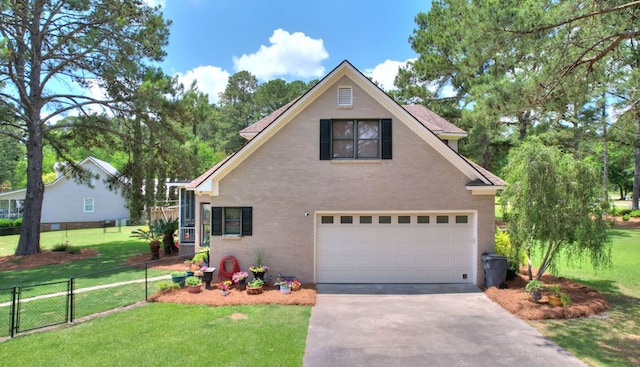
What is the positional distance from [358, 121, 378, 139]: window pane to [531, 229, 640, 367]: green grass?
6768 mm

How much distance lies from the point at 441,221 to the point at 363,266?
2919 mm

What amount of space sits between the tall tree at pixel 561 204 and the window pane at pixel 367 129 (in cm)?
437

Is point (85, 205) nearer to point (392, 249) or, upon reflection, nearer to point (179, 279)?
point (179, 279)

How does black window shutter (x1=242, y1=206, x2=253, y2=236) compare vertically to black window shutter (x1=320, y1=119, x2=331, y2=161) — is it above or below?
below

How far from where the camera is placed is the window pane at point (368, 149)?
480 inches

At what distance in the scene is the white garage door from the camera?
12.2m

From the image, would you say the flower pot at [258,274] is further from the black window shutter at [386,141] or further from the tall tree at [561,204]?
the tall tree at [561,204]

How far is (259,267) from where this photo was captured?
11438mm

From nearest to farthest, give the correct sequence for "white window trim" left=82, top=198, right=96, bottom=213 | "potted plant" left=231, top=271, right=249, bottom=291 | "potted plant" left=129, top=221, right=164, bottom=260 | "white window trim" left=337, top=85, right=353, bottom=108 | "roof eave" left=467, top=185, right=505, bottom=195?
1. "potted plant" left=231, top=271, right=249, bottom=291
2. "roof eave" left=467, top=185, right=505, bottom=195
3. "white window trim" left=337, top=85, right=353, bottom=108
4. "potted plant" left=129, top=221, right=164, bottom=260
5. "white window trim" left=82, top=198, right=96, bottom=213

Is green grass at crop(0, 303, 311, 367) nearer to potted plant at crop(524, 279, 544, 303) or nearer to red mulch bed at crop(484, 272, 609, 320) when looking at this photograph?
red mulch bed at crop(484, 272, 609, 320)

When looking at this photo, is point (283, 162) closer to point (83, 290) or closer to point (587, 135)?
point (83, 290)

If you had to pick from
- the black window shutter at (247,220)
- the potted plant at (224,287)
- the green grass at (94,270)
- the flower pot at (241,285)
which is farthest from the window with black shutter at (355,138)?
the green grass at (94,270)

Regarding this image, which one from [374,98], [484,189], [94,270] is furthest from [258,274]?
[94,270]

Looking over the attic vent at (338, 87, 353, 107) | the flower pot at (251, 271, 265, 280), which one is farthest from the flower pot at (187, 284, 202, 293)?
the attic vent at (338, 87, 353, 107)
